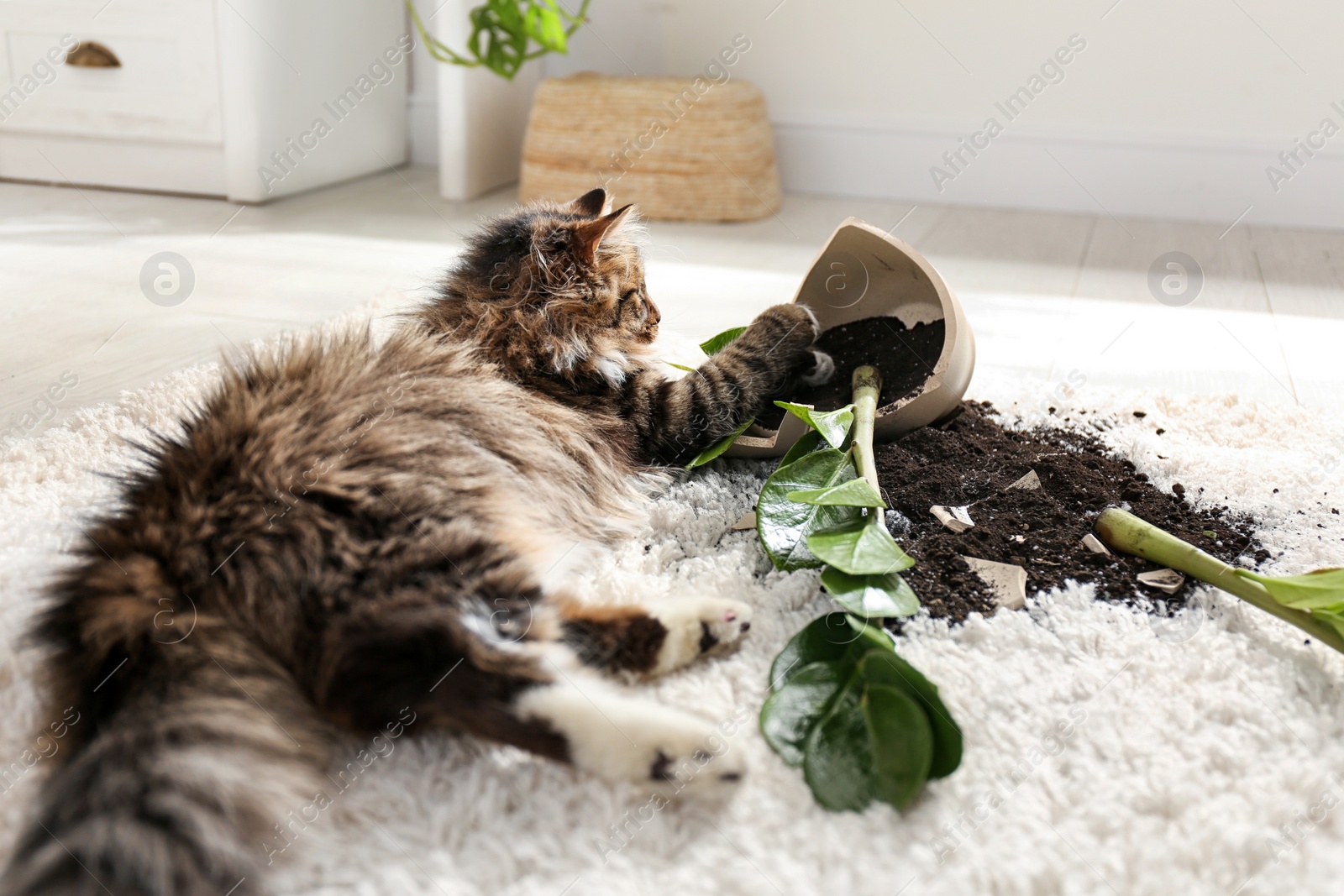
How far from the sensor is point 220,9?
3.25m

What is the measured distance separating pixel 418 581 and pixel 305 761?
0.19m

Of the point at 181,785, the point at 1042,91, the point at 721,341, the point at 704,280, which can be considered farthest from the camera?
the point at 1042,91

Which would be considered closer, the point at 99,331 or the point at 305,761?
the point at 305,761

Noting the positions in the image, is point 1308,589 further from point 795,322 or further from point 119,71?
point 119,71

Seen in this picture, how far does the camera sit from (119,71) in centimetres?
340

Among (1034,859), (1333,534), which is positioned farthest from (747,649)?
(1333,534)

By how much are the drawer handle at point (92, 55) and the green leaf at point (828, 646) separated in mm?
3448

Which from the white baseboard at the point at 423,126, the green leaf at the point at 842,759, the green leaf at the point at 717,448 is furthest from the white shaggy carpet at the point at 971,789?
the white baseboard at the point at 423,126

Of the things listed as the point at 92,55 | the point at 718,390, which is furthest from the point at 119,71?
the point at 718,390

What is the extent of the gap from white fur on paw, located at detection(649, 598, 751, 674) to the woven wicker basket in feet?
8.11

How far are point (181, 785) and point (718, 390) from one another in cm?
102

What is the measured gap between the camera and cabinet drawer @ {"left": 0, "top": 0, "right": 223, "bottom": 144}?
130 inches

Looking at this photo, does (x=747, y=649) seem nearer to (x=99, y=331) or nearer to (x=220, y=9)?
(x=99, y=331)

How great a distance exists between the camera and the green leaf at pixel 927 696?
0.90 m
